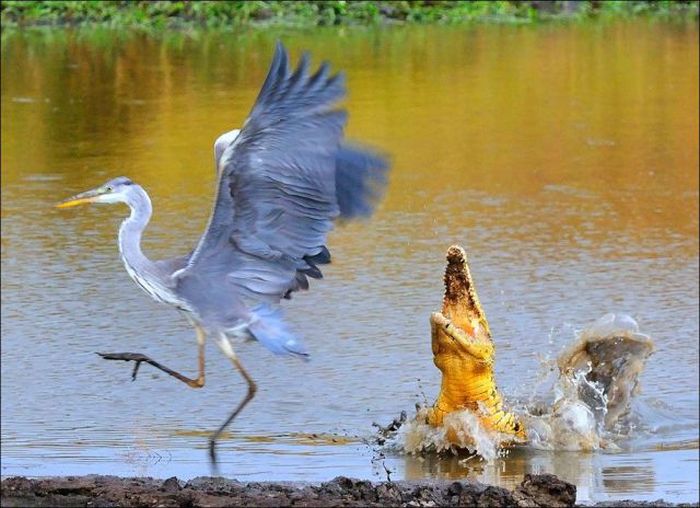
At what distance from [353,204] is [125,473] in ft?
4.49

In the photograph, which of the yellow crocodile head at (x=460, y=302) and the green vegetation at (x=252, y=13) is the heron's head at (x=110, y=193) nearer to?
the yellow crocodile head at (x=460, y=302)

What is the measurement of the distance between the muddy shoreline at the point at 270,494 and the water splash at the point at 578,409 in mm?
1508

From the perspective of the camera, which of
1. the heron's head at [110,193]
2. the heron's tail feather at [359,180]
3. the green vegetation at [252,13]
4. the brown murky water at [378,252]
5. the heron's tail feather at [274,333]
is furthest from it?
the green vegetation at [252,13]

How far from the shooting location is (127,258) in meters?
5.18

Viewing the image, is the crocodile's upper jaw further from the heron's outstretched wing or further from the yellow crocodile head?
the heron's outstretched wing

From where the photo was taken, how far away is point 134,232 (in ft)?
17.0

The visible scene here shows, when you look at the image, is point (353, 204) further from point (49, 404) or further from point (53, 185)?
point (53, 185)

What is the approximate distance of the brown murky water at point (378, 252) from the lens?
266 inches

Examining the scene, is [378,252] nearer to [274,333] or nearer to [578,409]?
[578,409]

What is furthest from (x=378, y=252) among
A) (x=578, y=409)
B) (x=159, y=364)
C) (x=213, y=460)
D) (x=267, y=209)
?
(x=267, y=209)

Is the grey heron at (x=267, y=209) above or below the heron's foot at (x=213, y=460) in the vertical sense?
above

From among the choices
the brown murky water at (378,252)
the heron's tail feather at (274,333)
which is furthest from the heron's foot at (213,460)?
the heron's tail feather at (274,333)

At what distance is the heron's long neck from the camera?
518 cm

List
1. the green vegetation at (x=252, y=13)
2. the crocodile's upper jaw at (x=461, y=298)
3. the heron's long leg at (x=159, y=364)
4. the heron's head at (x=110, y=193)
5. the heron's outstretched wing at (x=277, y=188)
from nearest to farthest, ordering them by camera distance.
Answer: the heron's outstretched wing at (x=277, y=188)
the heron's head at (x=110, y=193)
the heron's long leg at (x=159, y=364)
the crocodile's upper jaw at (x=461, y=298)
the green vegetation at (x=252, y=13)
